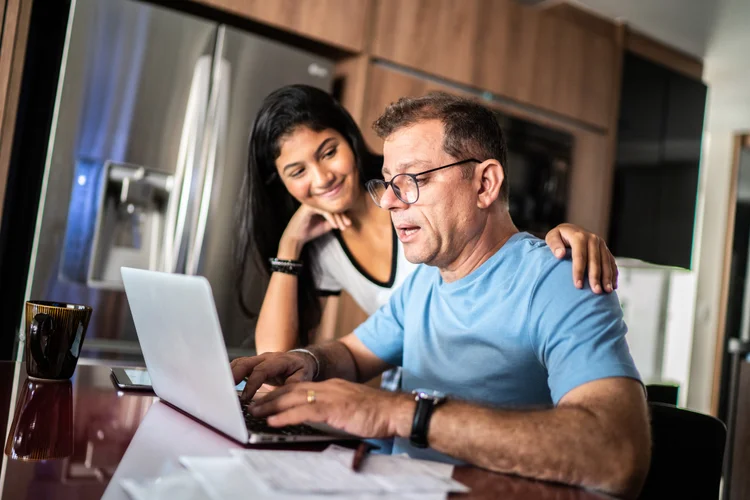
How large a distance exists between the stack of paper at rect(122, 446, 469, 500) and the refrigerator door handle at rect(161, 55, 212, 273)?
5.34 feet

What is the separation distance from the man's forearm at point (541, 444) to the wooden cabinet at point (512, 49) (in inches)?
85.3

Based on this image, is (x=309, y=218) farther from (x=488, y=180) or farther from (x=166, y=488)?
(x=166, y=488)

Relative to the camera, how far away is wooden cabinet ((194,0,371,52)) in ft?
8.04

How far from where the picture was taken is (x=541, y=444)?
859 millimetres

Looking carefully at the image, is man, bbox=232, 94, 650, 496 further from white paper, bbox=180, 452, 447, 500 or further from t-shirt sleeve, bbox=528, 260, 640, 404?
white paper, bbox=180, 452, 447, 500

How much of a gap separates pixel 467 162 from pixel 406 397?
60 centimetres

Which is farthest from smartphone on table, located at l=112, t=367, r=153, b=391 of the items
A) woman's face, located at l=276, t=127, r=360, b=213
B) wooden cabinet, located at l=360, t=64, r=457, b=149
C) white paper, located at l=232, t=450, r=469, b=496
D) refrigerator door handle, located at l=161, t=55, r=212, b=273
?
wooden cabinet, located at l=360, t=64, r=457, b=149

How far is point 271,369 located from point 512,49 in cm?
252

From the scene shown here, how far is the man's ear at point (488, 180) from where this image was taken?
4.59 ft

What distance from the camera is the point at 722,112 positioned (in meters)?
5.25

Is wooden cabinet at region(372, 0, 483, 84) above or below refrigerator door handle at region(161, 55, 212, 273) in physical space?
above

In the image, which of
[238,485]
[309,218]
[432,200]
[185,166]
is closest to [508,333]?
[432,200]


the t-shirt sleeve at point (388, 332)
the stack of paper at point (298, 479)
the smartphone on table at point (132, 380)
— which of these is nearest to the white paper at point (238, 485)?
the stack of paper at point (298, 479)

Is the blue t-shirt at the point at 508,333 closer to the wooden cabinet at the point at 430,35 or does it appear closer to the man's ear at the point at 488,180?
the man's ear at the point at 488,180
